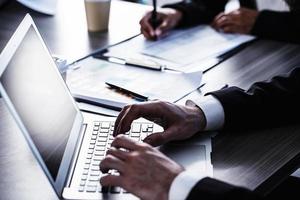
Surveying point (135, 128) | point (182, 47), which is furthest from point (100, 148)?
point (182, 47)

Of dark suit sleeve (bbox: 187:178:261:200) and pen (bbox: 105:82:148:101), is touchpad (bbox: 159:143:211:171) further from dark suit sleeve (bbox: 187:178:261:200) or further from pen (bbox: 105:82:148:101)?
pen (bbox: 105:82:148:101)

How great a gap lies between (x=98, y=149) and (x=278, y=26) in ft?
2.70

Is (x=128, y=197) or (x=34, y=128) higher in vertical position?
(x=34, y=128)

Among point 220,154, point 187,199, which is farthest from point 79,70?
point 187,199

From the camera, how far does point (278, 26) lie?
1742 mm

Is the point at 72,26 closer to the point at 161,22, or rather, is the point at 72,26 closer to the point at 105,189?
the point at 161,22

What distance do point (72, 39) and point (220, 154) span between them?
2.58 ft

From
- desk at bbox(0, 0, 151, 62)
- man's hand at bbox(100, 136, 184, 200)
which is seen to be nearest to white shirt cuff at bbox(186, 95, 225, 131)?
man's hand at bbox(100, 136, 184, 200)

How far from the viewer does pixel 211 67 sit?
1.55 m

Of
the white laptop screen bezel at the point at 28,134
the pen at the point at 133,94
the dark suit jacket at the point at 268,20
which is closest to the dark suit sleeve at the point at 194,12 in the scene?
the dark suit jacket at the point at 268,20

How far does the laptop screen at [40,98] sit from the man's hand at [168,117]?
0.11 meters

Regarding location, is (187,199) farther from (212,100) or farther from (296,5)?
(296,5)

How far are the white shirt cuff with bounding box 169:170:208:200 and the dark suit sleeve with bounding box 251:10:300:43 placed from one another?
2.79ft

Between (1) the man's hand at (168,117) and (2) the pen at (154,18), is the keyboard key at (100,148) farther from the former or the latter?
(2) the pen at (154,18)
